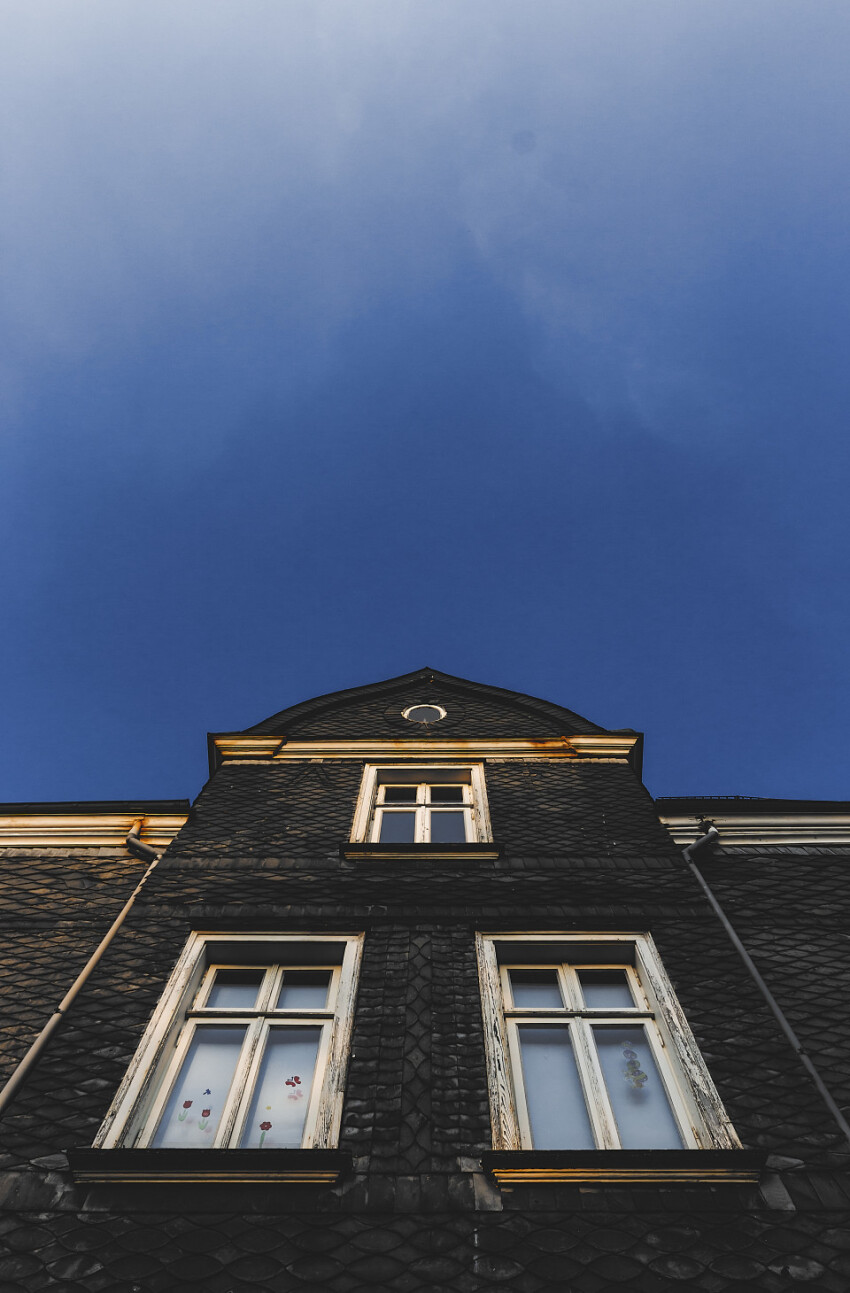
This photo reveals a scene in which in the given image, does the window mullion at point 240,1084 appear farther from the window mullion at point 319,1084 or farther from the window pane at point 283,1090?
the window mullion at point 319,1084

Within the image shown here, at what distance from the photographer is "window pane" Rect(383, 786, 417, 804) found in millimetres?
10227

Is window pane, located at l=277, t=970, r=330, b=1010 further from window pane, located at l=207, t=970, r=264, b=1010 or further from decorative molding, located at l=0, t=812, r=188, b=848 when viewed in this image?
decorative molding, located at l=0, t=812, r=188, b=848

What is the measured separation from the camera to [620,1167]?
502 centimetres

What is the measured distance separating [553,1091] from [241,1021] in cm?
243

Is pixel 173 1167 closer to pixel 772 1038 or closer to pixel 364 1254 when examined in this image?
pixel 364 1254

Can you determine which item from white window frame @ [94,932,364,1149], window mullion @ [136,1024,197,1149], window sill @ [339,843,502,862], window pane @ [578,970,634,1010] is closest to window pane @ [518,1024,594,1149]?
window pane @ [578,970,634,1010]

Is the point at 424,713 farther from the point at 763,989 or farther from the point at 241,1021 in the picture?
the point at 763,989

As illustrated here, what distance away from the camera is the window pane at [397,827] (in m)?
9.44

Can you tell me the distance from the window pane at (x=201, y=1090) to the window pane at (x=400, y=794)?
13.1 ft

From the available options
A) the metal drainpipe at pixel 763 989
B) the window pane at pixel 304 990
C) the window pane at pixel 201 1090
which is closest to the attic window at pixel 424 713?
the metal drainpipe at pixel 763 989

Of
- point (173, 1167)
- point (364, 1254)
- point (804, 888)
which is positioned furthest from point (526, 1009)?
point (804, 888)

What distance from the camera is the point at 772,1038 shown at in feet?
20.4

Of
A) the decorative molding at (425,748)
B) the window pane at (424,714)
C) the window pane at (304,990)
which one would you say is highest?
the window pane at (424,714)

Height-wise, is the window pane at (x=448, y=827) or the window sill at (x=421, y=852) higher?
the window pane at (x=448, y=827)
